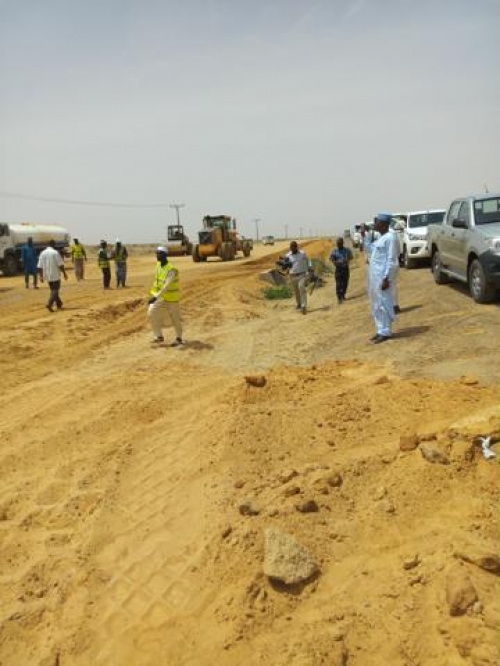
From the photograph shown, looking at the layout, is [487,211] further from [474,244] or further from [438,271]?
[438,271]

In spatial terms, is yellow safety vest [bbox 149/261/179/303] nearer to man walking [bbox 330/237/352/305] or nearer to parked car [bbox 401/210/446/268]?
man walking [bbox 330/237/352/305]

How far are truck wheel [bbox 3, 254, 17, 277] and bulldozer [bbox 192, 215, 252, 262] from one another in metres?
9.29

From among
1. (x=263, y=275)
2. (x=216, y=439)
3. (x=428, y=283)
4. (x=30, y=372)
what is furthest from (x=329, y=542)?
(x=263, y=275)

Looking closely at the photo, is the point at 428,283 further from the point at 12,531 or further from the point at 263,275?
the point at 12,531

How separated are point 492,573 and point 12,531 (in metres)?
3.58

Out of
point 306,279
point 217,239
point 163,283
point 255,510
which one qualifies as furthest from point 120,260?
point 255,510

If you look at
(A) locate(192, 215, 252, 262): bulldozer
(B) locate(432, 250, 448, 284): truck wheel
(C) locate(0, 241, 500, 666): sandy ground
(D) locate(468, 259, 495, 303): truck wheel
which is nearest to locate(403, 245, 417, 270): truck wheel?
(B) locate(432, 250, 448, 284): truck wheel

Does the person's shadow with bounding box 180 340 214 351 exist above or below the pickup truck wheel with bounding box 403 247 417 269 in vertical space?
below

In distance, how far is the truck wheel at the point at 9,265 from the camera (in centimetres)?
2847

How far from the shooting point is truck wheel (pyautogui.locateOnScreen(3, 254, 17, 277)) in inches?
1121

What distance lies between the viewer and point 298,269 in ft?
41.5

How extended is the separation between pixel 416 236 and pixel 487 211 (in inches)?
272

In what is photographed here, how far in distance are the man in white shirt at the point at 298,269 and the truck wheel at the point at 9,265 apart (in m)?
19.7

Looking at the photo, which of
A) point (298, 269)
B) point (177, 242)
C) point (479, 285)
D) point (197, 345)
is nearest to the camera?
point (479, 285)
